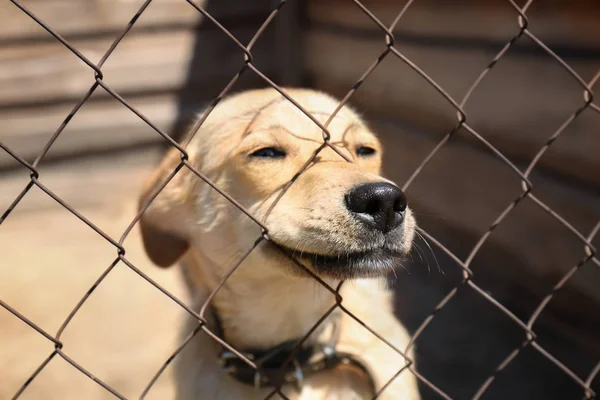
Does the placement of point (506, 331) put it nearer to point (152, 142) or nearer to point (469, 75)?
point (469, 75)

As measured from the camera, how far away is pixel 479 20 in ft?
9.21

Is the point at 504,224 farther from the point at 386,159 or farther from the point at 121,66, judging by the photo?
the point at 121,66

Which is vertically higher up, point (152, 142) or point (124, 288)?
point (152, 142)

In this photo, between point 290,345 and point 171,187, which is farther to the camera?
point 171,187

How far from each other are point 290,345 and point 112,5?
2.87 m

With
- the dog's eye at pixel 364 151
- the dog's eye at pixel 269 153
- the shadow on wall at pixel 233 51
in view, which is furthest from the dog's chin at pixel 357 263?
the shadow on wall at pixel 233 51

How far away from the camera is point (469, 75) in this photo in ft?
9.73

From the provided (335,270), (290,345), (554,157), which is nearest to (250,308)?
(290,345)

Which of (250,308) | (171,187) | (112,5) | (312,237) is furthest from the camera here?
(112,5)

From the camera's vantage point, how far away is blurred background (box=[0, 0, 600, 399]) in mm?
2582

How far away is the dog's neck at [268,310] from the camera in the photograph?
222 cm

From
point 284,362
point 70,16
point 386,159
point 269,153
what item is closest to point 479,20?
point 386,159

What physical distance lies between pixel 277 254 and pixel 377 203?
0.46m

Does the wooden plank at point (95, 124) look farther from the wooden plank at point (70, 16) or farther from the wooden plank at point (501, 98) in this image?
the wooden plank at point (501, 98)
